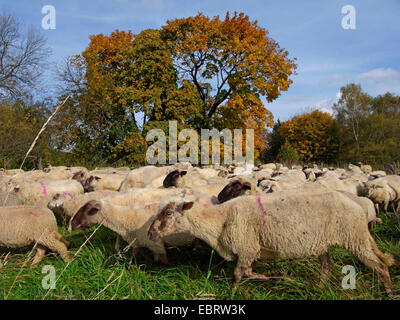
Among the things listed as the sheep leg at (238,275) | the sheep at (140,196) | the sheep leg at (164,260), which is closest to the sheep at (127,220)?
the sheep leg at (164,260)

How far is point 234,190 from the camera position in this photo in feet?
18.4

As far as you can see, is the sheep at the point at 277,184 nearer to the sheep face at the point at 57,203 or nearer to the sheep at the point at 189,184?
the sheep at the point at 189,184

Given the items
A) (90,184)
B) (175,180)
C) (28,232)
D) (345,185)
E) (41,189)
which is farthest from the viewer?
(90,184)

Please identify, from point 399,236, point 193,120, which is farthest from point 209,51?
point 399,236

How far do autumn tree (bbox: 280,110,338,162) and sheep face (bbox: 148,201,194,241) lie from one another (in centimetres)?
4433

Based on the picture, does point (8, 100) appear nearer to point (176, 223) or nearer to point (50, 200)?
point (50, 200)

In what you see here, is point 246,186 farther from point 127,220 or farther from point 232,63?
point 232,63

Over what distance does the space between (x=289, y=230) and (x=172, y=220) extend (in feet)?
5.28

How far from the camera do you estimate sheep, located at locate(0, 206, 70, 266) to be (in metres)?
5.23

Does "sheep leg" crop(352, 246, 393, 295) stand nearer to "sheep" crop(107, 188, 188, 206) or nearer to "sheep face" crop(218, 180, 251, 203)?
"sheep face" crop(218, 180, 251, 203)

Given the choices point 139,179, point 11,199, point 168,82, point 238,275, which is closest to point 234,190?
point 238,275

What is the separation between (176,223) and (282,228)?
147 centimetres

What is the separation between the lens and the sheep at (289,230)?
12.4ft

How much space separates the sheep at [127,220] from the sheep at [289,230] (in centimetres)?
100
